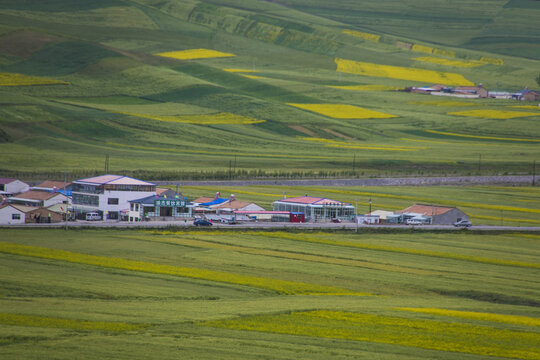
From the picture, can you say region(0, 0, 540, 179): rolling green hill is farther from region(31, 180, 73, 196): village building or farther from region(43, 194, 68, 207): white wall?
region(43, 194, 68, 207): white wall

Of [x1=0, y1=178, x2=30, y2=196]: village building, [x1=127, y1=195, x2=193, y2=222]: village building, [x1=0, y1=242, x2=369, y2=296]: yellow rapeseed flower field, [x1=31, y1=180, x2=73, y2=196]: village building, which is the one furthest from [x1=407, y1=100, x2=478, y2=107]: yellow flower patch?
[x1=0, y1=242, x2=369, y2=296]: yellow rapeseed flower field

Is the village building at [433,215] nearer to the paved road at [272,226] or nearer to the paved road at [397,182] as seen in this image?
the paved road at [272,226]

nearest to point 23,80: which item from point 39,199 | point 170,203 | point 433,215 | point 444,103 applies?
point 444,103

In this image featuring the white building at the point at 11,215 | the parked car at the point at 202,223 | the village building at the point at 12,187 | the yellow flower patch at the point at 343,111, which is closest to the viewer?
the white building at the point at 11,215

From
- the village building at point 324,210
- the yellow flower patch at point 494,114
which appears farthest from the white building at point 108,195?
the yellow flower patch at point 494,114

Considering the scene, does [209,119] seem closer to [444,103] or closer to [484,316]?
[444,103]

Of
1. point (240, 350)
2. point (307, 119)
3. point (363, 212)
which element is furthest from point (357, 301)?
point (307, 119)
